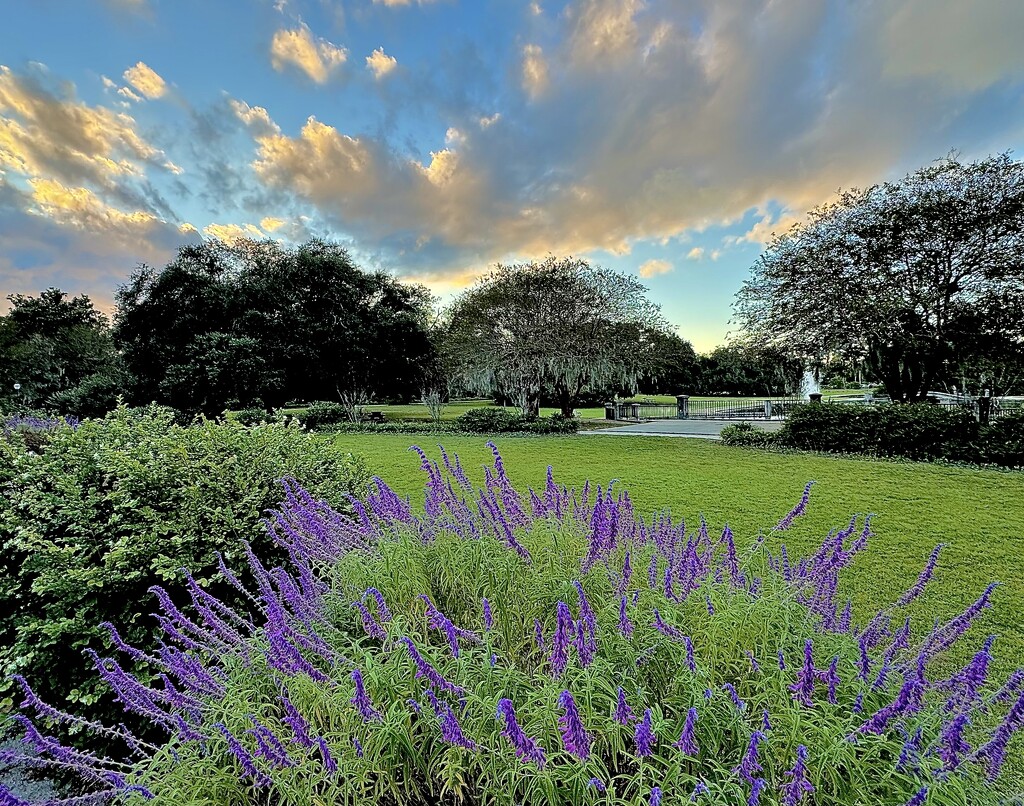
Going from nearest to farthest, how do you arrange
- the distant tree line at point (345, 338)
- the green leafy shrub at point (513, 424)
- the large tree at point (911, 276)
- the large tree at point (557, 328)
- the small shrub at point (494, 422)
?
the large tree at point (911, 276) → the green leafy shrub at point (513, 424) → the small shrub at point (494, 422) → the large tree at point (557, 328) → the distant tree line at point (345, 338)

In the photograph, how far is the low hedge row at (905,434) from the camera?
1012cm

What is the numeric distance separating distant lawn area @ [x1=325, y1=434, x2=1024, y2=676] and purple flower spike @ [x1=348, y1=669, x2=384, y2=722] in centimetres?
287

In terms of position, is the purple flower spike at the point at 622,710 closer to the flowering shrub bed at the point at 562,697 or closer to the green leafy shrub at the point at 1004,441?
the flowering shrub bed at the point at 562,697

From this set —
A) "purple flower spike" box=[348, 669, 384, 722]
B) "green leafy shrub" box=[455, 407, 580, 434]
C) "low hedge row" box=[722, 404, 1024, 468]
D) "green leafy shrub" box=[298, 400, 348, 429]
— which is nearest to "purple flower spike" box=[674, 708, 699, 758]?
"purple flower spike" box=[348, 669, 384, 722]

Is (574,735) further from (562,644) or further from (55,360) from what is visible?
(55,360)

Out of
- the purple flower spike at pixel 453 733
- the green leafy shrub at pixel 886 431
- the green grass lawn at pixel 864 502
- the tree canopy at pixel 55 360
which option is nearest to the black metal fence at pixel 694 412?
the green leafy shrub at pixel 886 431

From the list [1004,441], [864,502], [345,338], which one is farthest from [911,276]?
[345,338]

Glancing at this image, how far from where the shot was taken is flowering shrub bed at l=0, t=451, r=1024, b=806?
1143 mm

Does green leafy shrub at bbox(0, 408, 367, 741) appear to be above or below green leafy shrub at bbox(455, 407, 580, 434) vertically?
above

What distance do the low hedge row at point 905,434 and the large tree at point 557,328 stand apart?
307 inches

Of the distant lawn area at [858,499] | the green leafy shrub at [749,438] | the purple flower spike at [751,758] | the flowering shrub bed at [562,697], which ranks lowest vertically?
the distant lawn area at [858,499]

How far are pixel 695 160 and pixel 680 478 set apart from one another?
781 cm

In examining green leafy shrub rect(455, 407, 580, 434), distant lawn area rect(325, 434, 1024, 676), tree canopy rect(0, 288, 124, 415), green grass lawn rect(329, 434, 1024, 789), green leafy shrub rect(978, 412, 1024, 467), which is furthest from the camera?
tree canopy rect(0, 288, 124, 415)

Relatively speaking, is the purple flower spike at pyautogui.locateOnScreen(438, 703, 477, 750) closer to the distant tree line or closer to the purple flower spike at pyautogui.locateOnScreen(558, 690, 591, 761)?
the purple flower spike at pyautogui.locateOnScreen(558, 690, 591, 761)
